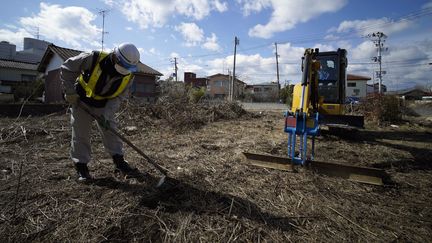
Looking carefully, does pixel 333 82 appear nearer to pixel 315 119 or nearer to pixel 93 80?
pixel 315 119

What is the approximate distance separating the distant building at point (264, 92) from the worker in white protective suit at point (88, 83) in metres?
37.8

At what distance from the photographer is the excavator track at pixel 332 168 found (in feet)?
11.7

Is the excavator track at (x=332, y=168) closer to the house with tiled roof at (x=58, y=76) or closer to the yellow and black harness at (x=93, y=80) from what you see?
the yellow and black harness at (x=93, y=80)

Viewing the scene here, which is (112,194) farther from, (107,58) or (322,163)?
(322,163)

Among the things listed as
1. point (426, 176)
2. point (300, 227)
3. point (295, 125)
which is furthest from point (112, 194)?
point (426, 176)

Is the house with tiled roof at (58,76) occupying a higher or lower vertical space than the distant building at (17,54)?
lower

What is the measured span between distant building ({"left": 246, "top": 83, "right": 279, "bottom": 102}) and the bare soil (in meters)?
37.0

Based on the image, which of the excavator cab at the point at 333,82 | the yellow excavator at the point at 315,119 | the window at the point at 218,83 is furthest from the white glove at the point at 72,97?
the window at the point at 218,83

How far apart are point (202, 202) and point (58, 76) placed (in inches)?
813

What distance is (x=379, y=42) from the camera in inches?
1560

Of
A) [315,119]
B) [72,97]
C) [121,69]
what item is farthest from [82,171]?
[315,119]

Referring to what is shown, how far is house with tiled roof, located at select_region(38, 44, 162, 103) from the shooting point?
63.4 ft

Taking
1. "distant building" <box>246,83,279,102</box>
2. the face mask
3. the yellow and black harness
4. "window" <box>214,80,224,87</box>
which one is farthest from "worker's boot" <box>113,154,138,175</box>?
"window" <box>214,80,224,87</box>

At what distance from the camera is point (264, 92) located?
5353cm
